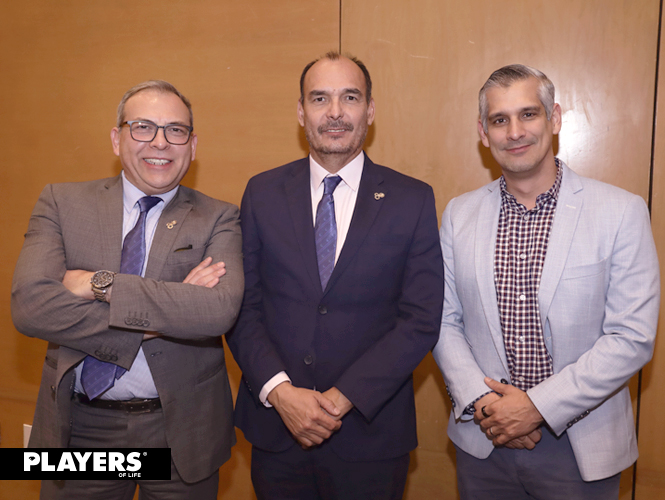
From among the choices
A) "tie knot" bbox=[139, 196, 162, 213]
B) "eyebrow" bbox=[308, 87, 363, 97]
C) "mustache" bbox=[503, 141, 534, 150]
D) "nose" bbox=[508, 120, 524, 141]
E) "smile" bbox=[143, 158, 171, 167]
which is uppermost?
"eyebrow" bbox=[308, 87, 363, 97]

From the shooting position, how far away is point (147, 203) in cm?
200

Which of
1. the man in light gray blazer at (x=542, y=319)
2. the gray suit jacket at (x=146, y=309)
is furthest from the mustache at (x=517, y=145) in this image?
the gray suit jacket at (x=146, y=309)

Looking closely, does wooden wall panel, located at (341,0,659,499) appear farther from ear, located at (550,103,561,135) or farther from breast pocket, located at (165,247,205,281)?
breast pocket, located at (165,247,205,281)

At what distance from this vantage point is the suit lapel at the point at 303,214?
198 cm

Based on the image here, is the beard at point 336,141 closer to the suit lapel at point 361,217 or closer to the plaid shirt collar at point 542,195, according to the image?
the suit lapel at point 361,217

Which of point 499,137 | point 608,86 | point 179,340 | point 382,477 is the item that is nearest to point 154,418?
point 179,340

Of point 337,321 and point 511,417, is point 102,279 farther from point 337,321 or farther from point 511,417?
point 511,417

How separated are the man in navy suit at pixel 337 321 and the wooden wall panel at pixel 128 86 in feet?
3.28

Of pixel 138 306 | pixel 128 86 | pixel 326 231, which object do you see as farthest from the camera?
pixel 128 86

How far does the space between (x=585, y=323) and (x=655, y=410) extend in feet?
4.25

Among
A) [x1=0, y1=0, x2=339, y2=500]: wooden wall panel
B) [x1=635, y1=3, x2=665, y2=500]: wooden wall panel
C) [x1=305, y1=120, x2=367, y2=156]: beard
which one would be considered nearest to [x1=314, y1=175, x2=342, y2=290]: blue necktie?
[x1=305, y1=120, x2=367, y2=156]: beard

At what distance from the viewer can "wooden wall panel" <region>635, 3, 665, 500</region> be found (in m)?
2.57

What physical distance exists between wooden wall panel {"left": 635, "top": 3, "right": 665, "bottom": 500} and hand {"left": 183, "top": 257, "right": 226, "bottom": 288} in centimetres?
224

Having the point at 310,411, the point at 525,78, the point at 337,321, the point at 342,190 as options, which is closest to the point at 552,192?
the point at 525,78
